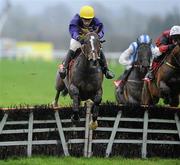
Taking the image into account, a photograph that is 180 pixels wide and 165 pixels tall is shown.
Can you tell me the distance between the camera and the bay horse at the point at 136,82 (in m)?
11.8

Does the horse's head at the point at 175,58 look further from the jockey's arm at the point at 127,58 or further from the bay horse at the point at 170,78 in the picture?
the jockey's arm at the point at 127,58

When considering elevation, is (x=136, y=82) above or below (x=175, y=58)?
below

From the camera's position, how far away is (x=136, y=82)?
12438 mm

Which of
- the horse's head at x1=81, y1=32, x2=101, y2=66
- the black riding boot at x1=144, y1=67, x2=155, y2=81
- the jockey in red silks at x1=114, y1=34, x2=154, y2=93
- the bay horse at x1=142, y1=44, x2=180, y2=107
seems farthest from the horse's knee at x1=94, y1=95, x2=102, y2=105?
the jockey in red silks at x1=114, y1=34, x2=154, y2=93

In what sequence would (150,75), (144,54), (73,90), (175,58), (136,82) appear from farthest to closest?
1. (136,82)
2. (150,75)
3. (144,54)
4. (175,58)
5. (73,90)

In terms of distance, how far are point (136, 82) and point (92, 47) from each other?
10.6 feet

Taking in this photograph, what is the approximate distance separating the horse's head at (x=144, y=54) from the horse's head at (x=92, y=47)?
90.3 inches

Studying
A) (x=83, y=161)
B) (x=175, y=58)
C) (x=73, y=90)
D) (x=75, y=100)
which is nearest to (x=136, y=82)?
(x=175, y=58)

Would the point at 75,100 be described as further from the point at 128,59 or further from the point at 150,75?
the point at 128,59

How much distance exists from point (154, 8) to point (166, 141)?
6408cm

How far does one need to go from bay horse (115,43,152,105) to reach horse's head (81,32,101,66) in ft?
7.75

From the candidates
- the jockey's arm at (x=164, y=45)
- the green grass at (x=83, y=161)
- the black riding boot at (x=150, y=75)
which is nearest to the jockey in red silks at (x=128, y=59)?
the jockey's arm at (x=164, y=45)

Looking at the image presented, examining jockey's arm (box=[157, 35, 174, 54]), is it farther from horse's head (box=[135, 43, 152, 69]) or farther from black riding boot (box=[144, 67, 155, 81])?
black riding boot (box=[144, 67, 155, 81])

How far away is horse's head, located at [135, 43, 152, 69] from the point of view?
11.6 metres
